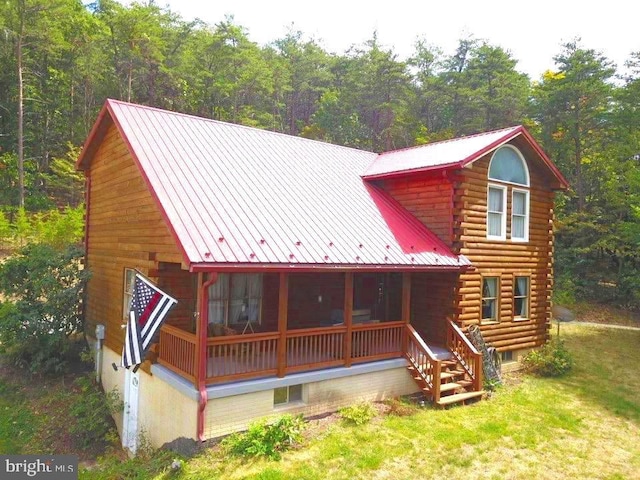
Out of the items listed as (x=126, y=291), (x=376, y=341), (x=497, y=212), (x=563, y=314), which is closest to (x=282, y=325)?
(x=376, y=341)

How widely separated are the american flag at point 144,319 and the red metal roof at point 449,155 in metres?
8.15

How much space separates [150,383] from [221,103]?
31.3 m

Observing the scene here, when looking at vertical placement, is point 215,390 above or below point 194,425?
above

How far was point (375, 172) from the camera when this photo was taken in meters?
15.0

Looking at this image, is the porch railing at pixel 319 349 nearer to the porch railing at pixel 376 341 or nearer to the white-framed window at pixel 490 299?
the porch railing at pixel 376 341

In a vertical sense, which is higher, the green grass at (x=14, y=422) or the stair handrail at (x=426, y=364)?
the stair handrail at (x=426, y=364)

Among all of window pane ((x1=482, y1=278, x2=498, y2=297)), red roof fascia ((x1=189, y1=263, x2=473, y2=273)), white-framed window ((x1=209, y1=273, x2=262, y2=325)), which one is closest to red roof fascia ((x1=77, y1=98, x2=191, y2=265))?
red roof fascia ((x1=189, y1=263, x2=473, y2=273))

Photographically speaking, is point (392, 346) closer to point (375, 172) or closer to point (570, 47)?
point (375, 172)

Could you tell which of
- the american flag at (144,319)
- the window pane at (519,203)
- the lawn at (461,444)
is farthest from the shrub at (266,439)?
the window pane at (519,203)

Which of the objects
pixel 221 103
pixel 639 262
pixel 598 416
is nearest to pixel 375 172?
pixel 598 416

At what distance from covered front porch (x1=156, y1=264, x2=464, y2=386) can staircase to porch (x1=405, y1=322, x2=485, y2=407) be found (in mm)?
285

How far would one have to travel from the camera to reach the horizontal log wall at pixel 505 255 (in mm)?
12617

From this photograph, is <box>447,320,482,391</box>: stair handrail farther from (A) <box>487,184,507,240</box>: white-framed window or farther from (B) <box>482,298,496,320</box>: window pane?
(A) <box>487,184,507,240</box>: white-framed window

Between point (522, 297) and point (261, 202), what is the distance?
9.04 m
